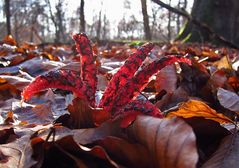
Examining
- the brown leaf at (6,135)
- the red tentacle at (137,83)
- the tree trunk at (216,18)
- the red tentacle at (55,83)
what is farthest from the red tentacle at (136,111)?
the tree trunk at (216,18)

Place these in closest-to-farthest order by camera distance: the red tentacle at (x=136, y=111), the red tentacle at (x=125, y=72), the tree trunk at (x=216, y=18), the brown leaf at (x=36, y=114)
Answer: the red tentacle at (x=136, y=111)
the red tentacle at (x=125, y=72)
the brown leaf at (x=36, y=114)
the tree trunk at (x=216, y=18)

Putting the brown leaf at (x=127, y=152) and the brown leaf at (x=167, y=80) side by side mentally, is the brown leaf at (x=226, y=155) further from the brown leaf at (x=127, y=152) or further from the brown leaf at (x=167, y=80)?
the brown leaf at (x=167, y=80)

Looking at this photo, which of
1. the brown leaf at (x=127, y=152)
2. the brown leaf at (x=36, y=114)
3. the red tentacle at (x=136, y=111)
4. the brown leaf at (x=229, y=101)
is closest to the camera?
the brown leaf at (x=127, y=152)

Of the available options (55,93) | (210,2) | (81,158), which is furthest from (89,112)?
(210,2)

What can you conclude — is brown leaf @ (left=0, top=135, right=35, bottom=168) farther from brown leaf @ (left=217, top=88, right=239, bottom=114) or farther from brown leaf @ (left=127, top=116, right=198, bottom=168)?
brown leaf @ (left=217, top=88, right=239, bottom=114)

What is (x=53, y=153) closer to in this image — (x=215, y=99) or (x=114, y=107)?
(x=114, y=107)

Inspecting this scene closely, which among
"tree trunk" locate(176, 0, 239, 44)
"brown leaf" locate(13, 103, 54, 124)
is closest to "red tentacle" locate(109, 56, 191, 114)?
"brown leaf" locate(13, 103, 54, 124)

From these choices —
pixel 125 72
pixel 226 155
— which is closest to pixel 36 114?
pixel 125 72
